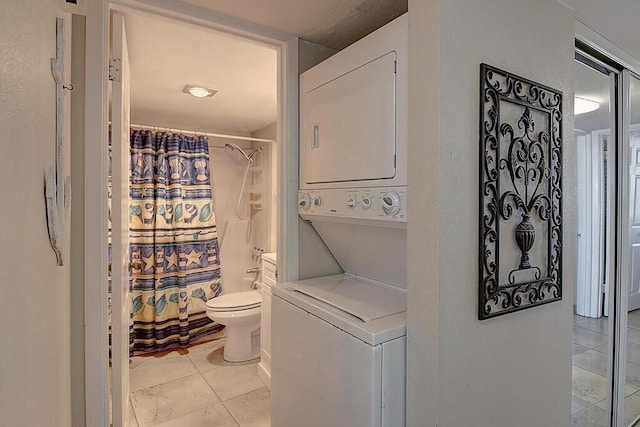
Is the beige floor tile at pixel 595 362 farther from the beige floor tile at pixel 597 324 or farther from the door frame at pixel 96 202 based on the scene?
the door frame at pixel 96 202

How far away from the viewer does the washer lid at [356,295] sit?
1.31 m

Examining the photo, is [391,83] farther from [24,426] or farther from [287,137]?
[24,426]

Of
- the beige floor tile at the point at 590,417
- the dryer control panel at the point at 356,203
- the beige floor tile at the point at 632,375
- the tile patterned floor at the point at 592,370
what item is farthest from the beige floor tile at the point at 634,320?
the dryer control panel at the point at 356,203

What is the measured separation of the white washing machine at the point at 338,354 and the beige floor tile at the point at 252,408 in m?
0.56

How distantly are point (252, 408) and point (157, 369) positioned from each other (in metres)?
1.01

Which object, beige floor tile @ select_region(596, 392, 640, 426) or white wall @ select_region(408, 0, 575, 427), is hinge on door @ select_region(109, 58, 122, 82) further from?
beige floor tile @ select_region(596, 392, 640, 426)

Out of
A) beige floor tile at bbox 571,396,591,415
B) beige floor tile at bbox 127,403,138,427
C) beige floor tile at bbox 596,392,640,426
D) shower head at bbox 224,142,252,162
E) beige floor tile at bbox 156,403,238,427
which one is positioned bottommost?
beige floor tile at bbox 156,403,238,427

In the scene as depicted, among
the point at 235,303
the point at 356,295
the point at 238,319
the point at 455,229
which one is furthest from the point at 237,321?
the point at 455,229

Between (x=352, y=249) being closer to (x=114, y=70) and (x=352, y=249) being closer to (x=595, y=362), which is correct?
(x=114, y=70)

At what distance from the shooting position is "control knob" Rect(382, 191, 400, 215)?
1.22 m

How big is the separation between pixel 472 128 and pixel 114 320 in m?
1.59

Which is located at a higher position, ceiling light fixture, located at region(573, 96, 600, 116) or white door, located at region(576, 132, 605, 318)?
ceiling light fixture, located at region(573, 96, 600, 116)

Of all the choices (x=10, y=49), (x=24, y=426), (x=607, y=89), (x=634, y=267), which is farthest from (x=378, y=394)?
(x=607, y=89)

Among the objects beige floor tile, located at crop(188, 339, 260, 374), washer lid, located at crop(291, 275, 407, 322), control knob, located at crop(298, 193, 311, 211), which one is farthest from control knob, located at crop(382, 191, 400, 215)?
beige floor tile, located at crop(188, 339, 260, 374)
